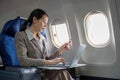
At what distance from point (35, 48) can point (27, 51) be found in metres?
0.08

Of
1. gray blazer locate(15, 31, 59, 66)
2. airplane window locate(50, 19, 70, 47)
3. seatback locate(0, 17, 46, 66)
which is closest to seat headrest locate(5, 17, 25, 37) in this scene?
seatback locate(0, 17, 46, 66)

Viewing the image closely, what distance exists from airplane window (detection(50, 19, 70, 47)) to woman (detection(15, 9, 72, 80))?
99cm

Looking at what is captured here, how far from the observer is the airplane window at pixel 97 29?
258cm

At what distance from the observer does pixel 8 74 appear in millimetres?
1998

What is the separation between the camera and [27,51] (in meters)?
1.93

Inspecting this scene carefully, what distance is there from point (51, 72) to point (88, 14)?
1.09 m

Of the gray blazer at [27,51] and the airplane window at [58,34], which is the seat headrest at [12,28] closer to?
the gray blazer at [27,51]

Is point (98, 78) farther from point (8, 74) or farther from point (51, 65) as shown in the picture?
point (8, 74)

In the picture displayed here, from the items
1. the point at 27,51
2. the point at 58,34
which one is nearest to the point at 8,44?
the point at 27,51

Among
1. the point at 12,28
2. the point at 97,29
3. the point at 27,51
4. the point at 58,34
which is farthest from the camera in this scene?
the point at 58,34

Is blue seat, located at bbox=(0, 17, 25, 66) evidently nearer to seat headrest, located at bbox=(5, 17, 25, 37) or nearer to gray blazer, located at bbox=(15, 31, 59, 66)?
seat headrest, located at bbox=(5, 17, 25, 37)

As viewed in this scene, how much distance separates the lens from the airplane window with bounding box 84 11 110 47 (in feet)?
8.46

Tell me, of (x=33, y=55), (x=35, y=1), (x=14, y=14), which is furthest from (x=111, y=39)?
(x=14, y=14)

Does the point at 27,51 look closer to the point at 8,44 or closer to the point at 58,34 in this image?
the point at 8,44
